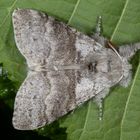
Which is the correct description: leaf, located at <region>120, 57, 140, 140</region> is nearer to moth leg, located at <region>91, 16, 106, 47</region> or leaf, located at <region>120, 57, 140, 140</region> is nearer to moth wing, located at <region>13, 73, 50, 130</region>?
moth leg, located at <region>91, 16, 106, 47</region>

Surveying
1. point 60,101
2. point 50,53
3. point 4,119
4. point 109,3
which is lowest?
point 4,119

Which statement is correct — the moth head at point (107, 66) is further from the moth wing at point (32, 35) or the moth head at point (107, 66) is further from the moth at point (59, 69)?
the moth wing at point (32, 35)

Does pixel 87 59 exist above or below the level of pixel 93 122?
above

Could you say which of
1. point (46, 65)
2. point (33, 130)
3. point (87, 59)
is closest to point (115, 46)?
point (87, 59)

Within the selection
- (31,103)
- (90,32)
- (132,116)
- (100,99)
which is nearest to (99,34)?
(90,32)

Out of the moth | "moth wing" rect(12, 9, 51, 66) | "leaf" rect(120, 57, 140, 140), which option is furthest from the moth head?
"moth wing" rect(12, 9, 51, 66)

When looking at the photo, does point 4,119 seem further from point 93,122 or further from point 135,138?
point 135,138
